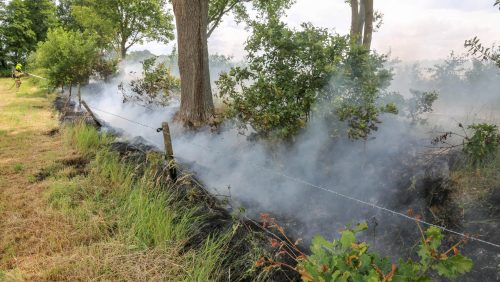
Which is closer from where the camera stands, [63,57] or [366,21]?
[366,21]

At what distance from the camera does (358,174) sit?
534 cm

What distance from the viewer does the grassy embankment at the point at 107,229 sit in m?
3.25

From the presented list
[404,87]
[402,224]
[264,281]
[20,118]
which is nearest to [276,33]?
[402,224]

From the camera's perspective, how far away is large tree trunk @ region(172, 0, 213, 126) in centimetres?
731

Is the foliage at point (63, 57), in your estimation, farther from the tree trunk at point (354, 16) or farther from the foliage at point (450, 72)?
the foliage at point (450, 72)

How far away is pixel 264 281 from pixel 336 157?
3052 millimetres

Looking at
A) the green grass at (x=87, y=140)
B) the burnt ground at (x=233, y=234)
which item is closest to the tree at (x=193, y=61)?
the green grass at (x=87, y=140)

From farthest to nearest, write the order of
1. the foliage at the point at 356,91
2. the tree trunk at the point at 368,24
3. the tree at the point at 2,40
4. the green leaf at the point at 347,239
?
the tree at the point at 2,40, the tree trunk at the point at 368,24, the foliage at the point at 356,91, the green leaf at the point at 347,239

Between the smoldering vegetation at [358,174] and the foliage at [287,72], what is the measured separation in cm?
65

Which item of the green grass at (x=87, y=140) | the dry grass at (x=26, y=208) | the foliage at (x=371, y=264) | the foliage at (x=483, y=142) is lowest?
the dry grass at (x=26, y=208)

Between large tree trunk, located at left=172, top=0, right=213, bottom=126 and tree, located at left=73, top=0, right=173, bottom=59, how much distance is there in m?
17.8

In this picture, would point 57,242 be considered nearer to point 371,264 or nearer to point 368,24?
point 371,264

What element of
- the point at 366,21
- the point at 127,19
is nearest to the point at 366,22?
the point at 366,21

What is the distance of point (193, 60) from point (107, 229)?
452 centimetres
